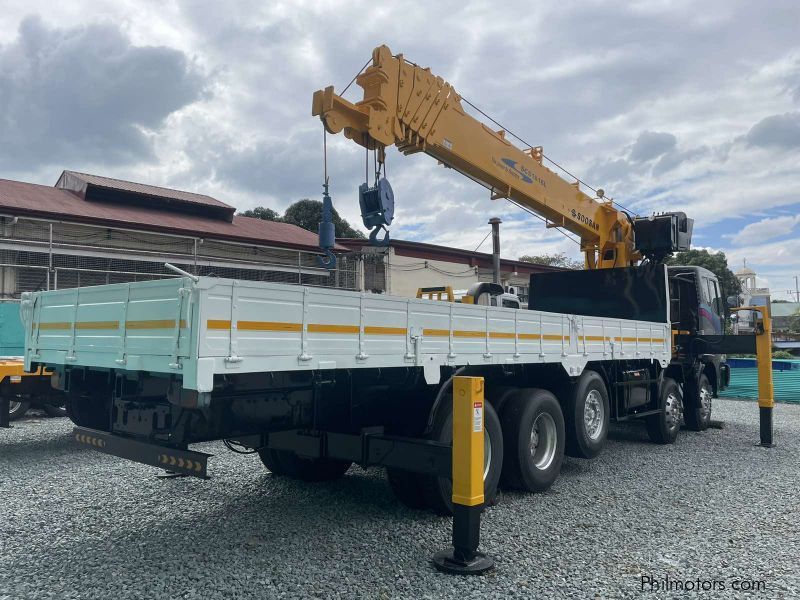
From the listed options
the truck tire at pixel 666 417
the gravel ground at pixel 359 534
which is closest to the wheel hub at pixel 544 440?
the gravel ground at pixel 359 534

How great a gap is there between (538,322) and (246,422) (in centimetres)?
321

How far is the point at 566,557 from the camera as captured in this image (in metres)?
4.59

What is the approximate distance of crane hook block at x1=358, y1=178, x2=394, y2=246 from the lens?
21.2 feet

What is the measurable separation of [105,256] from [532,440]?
13810 mm

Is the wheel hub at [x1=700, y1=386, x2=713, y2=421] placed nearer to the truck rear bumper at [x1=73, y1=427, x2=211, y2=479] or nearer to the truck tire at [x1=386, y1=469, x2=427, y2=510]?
the truck tire at [x1=386, y1=469, x2=427, y2=510]

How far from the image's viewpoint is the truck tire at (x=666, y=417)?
9.27 m

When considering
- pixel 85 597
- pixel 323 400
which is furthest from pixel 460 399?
pixel 85 597

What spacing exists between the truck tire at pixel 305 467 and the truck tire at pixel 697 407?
6.66 m

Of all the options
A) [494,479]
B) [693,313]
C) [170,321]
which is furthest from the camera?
[693,313]

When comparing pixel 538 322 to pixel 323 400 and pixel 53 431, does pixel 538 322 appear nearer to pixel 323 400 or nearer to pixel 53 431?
pixel 323 400

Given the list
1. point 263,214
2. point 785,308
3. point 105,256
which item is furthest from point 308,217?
point 785,308

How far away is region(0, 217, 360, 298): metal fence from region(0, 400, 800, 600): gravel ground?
29.3ft

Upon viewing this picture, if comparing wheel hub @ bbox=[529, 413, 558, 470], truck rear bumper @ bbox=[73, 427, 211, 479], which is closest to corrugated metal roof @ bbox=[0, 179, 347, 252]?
wheel hub @ bbox=[529, 413, 558, 470]

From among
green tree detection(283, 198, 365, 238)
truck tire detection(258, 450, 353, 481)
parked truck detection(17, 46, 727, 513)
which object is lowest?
truck tire detection(258, 450, 353, 481)
